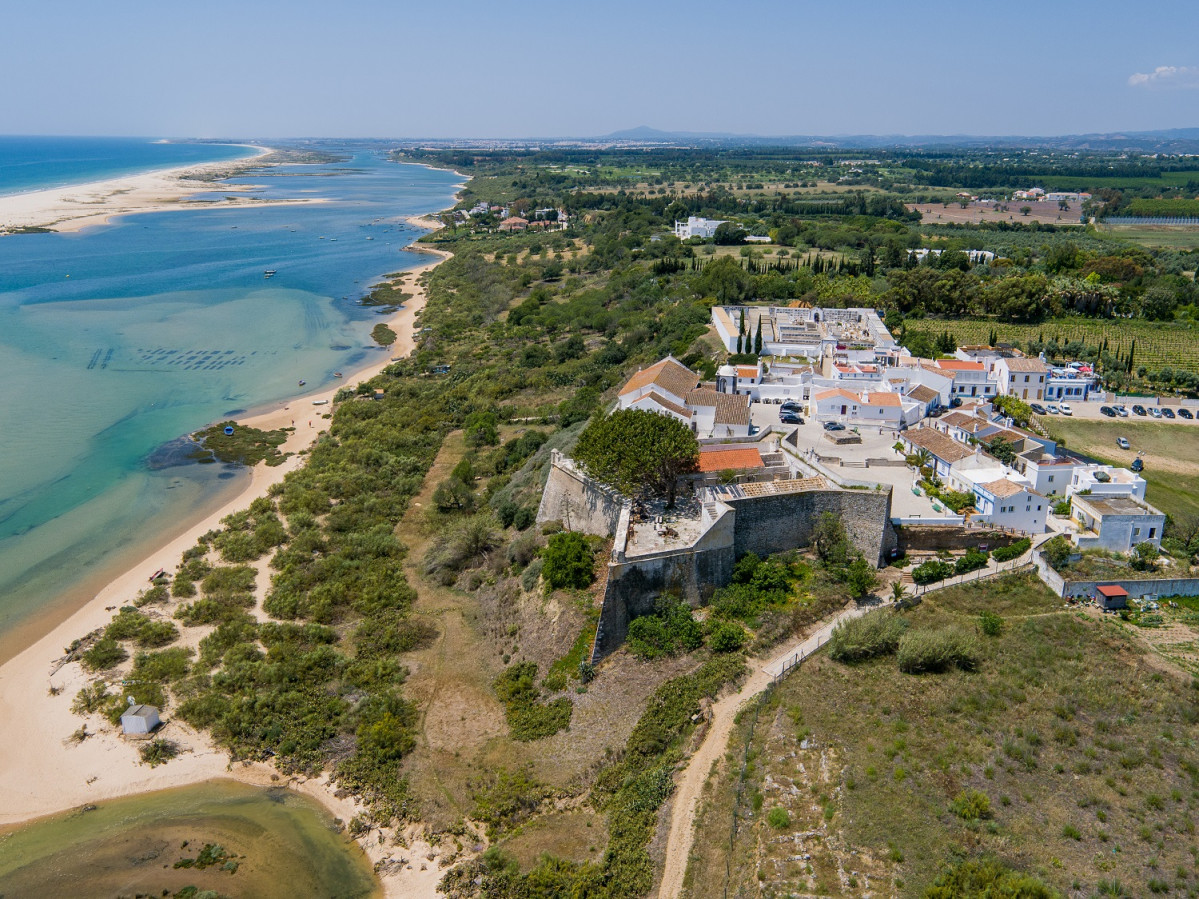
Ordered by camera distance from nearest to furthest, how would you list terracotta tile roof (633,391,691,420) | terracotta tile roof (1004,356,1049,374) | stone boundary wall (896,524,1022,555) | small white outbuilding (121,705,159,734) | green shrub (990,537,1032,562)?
1. small white outbuilding (121,705,159,734)
2. green shrub (990,537,1032,562)
3. stone boundary wall (896,524,1022,555)
4. terracotta tile roof (633,391,691,420)
5. terracotta tile roof (1004,356,1049,374)

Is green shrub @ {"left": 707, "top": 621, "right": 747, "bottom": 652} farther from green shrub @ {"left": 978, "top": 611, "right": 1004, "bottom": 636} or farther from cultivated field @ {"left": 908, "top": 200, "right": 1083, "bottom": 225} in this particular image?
cultivated field @ {"left": 908, "top": 200, "right": 1083, "bottom": 225}

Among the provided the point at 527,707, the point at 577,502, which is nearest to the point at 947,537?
the point at 577,502

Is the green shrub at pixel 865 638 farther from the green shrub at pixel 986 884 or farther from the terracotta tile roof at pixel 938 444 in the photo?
the terracotta tile roof at pixel 938 444

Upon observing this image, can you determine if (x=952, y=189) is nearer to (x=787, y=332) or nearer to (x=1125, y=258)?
(x=1125, y=258)

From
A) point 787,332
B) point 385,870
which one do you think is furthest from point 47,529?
point 787,332

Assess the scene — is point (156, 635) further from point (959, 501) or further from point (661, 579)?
point (959, 501)

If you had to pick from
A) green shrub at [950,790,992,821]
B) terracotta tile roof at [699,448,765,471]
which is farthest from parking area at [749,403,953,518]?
green shrub at [950,790,992,821]

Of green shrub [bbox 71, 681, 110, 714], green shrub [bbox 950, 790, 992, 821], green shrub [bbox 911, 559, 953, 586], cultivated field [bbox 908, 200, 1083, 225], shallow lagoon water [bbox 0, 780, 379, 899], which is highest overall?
cultivated field [bbox 908, 200, 1083, 225]
